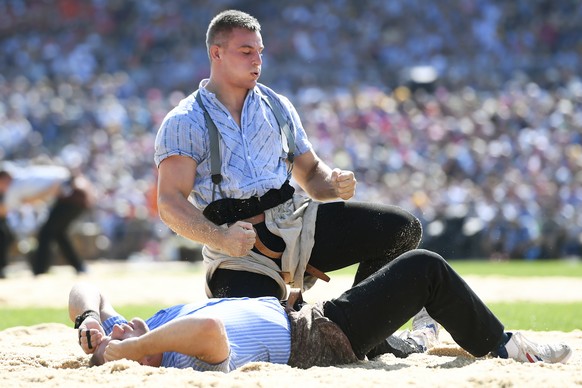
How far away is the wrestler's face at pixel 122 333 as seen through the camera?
534cm

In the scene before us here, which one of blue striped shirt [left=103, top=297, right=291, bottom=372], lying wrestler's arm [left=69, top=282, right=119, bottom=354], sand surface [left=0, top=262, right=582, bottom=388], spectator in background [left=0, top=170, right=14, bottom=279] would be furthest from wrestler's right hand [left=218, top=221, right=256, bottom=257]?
spectator in background [left=0, top=170, right=14, bottom=279]

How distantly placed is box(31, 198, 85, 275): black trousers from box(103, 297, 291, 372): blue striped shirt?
1131 cm

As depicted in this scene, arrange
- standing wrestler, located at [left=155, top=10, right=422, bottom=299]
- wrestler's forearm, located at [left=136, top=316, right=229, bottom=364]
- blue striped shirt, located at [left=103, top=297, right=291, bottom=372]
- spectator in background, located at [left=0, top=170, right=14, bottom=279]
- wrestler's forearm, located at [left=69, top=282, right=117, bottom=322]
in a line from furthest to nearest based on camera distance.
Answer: spectator in background, located at [left=0, top=170, right=14, bottom=279]
standing wrestler, located at [left=155, top=10, right=422, bottom=299]
wrestler's forearm, located at [left=69, top=282, right=117, bottom=322]
blue striped shirt, located at [left=103, top=297, right=291, bottom=372]
wrestler's forearm, located at [left=136, top=316, right=229, bottom=364]

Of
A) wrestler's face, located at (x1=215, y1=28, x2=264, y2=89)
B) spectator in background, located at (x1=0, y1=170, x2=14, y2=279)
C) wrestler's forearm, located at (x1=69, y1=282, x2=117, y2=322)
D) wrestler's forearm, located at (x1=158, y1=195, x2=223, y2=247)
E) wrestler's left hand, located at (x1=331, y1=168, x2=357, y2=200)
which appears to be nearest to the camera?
wrestler's forearm, located at (x1=69, y1=282, x2=117, y2=322)

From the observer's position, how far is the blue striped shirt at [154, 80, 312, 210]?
6.45m

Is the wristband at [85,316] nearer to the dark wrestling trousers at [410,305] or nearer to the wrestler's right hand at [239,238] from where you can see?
the wrestler's right hand at [239,238]

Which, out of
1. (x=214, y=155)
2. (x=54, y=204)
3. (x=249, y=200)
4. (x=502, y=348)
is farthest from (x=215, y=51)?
(x=54, y=204)

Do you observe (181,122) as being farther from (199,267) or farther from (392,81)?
(392,81)

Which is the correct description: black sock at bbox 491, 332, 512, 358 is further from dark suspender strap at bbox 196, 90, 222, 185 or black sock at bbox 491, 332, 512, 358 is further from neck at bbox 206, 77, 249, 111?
neck at bbox 206, 77, 249, 111

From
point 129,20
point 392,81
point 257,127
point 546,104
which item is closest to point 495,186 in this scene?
point 546,104

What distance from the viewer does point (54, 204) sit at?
667 inches

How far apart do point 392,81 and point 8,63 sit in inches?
418

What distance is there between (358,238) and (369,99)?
2168cm

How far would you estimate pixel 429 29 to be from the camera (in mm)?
31625
